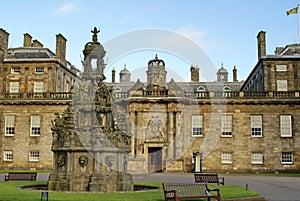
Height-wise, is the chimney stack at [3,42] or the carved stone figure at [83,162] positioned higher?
the chimney stack at [3,42]

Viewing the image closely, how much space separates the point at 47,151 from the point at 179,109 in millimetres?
13868

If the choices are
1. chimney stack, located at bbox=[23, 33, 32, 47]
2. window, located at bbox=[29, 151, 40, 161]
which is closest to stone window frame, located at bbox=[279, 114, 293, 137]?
window, located at bbox=[29, 151, 40, 161]

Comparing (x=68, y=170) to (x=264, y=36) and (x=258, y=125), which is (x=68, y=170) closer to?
(x=258, y=125)

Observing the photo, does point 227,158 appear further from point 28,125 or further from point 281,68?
point 28,125

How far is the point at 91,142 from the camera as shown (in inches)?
671

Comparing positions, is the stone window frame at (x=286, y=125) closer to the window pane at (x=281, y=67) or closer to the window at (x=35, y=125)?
the window pane at (x=281, y=67)

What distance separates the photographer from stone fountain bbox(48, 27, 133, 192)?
1667 centimetres

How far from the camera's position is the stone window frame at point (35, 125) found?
135 ft

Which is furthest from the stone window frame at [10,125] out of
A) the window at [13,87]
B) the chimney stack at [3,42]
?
the chimney stack at [3,42]

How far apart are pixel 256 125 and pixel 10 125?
24.9 metres

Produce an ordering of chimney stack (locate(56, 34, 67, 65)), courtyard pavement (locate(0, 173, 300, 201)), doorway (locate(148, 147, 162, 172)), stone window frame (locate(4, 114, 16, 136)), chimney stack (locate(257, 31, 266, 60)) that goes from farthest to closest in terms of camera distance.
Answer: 1. chimney stack (locate(56, 34, 67, 65))
2. chimney stack (locate(257, 31, 266, 60))
3. stone window frame (locate(4, 114, 16, 136))
4. doorway (locate(148, 147, 162, 172))
5. courtyard pavement (locate(0, 173, 300, 201))

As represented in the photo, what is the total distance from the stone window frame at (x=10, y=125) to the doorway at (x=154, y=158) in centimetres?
1427

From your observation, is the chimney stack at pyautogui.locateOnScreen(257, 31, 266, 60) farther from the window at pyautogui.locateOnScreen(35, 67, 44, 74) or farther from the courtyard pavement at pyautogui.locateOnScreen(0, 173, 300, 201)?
the window at pyautogui.locateOnScreen(35, 67, 44, 74)

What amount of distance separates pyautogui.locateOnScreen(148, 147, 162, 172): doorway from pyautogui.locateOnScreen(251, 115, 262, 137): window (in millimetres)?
9314
